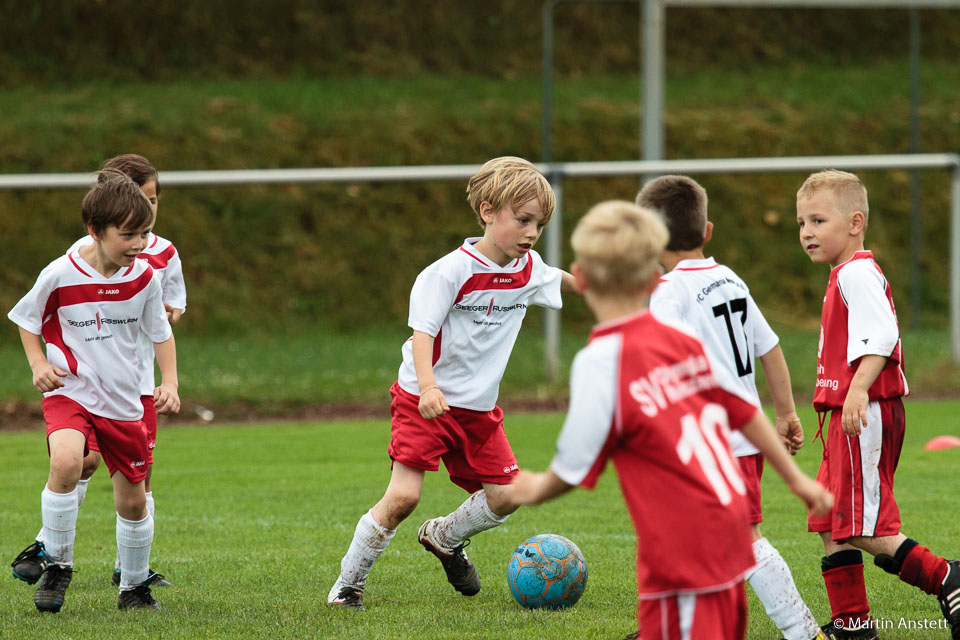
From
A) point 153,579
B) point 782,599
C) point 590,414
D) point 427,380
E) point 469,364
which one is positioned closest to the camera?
point 590,414

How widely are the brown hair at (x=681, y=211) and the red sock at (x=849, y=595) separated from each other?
132cm

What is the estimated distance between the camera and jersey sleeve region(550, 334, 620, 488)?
2908mm

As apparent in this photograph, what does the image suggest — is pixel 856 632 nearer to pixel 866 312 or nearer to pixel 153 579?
pixel 866 312

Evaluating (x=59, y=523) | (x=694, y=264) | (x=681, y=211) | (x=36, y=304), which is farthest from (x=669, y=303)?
(x=59, y=523)

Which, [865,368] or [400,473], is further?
[400,473]

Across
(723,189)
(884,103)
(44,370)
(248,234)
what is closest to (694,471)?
(44,370)

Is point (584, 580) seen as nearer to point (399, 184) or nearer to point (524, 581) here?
point (524, 581)

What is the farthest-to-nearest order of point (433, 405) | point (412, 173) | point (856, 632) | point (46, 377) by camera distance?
point (412, 173), point (46, 377), point (433, 405), point (856, 632)

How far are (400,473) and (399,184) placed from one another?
15225 millimetres

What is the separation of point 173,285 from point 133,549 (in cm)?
169

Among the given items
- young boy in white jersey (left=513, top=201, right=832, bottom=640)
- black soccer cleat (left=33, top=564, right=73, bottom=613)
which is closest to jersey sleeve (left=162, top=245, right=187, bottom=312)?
black soccer cleat (left=33, top=564, right=73, bottom=613)

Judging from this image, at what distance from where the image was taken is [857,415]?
4.18 meters

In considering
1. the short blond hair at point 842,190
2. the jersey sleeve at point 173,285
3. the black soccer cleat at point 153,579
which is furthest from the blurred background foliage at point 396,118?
the short blond hair at point 842,190

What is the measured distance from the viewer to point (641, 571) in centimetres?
301
